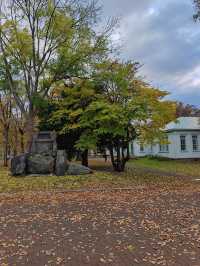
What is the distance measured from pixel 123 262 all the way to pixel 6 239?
8.23 feet

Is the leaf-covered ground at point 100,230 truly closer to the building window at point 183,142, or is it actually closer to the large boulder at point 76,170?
the large boulder at point 76,170

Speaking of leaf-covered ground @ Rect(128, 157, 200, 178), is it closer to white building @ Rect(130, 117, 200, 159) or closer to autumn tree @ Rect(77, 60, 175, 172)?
white building @ Rect(130, 117, 200, 159)

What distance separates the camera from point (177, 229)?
714 cm

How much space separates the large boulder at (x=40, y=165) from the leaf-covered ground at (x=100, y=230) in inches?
216

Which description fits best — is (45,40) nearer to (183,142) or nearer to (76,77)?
(76,77)

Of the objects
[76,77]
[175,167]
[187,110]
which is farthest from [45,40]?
[187,110]

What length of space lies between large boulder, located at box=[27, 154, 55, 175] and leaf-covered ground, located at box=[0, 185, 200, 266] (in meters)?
5.48

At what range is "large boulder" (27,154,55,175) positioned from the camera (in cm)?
1694

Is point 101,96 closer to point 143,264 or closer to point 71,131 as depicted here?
point 71,131

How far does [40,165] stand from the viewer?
17.0 metres

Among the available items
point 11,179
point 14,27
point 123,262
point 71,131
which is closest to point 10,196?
point 11,179

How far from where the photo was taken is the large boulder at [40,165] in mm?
16938

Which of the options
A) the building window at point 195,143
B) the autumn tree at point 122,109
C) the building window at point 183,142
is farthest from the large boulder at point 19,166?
the building window at point 195,143

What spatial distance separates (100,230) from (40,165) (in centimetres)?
1033
